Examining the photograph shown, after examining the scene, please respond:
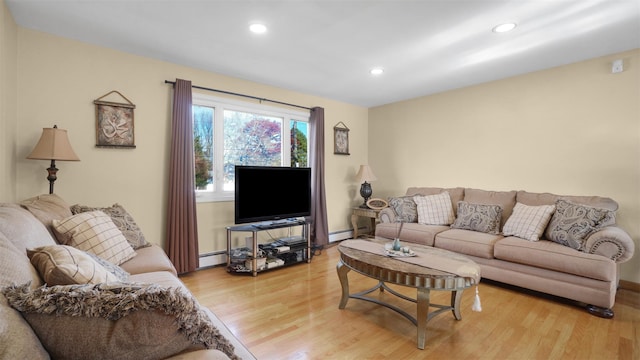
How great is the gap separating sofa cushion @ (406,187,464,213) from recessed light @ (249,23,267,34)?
3.09 metres

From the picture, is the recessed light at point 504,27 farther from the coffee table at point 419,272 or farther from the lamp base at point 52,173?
the lamp base at point 52,173

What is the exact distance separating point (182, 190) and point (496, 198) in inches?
148

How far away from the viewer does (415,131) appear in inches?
187

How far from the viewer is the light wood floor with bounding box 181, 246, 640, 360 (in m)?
1.90

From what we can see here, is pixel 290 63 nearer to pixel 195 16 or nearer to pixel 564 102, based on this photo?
pixel 195 16

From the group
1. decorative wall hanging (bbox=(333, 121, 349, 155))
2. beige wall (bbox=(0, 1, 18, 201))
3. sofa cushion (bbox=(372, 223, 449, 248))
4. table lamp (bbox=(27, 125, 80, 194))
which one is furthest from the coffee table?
beige wall (bbox=(0, 1, 18, 201))

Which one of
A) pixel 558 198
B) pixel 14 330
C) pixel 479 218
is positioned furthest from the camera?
pixel 479 218

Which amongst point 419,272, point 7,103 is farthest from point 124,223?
point 419,272

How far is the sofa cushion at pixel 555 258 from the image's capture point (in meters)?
2.36

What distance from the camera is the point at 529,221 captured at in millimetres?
2996

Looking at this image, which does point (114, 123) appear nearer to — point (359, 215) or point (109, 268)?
point (109, 268)

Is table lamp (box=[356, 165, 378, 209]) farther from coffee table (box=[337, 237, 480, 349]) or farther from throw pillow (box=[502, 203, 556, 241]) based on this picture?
coffee table (box=[337, 237, 480, 349])

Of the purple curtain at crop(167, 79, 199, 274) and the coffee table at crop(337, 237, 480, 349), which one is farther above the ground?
the purple curtain at crop(167, 79, 199, 274)

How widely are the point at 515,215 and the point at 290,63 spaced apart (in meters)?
3.02
